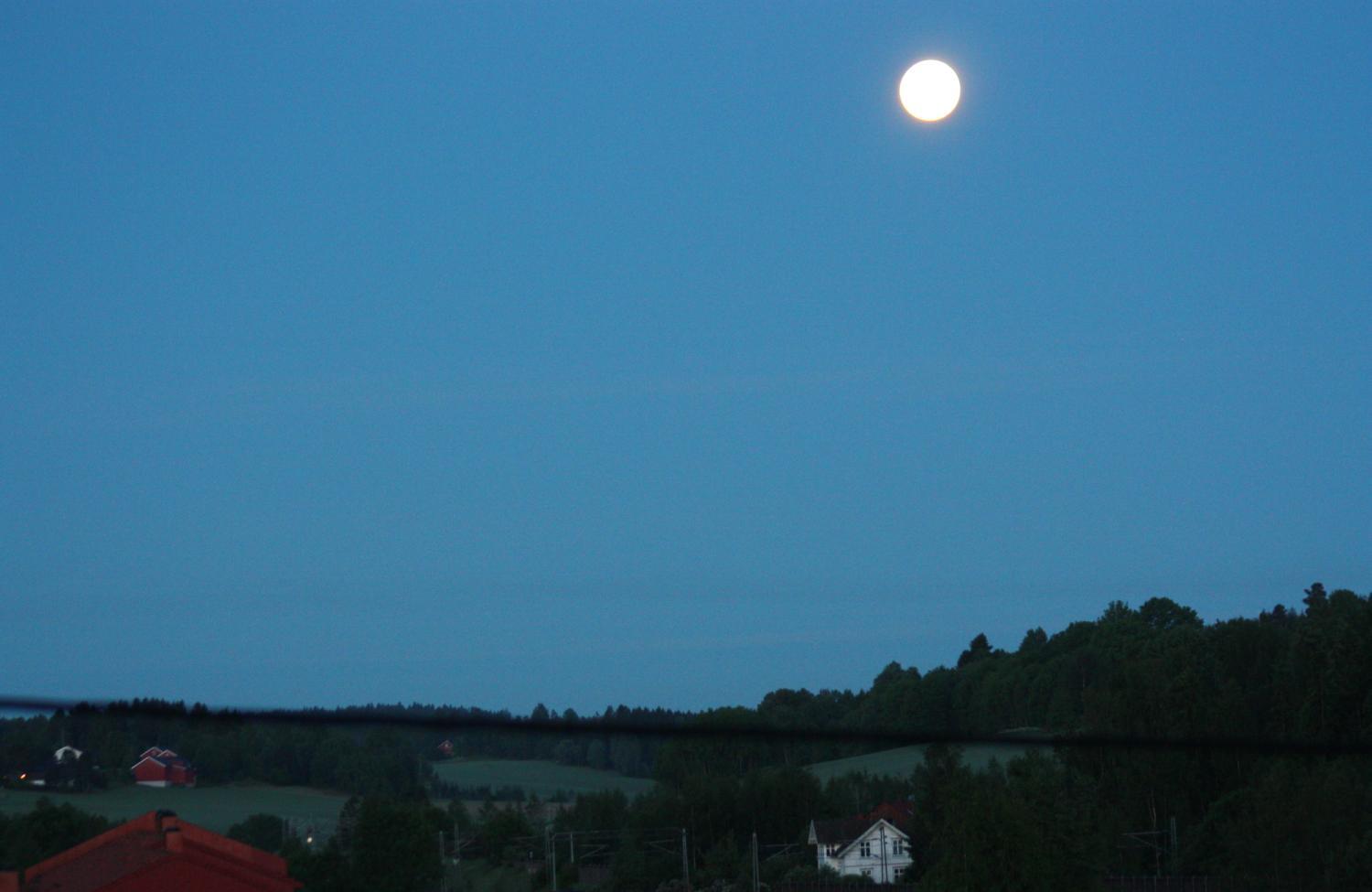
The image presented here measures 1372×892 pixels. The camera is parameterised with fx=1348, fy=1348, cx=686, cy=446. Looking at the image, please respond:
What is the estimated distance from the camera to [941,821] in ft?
116

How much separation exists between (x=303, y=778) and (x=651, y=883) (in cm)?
2083

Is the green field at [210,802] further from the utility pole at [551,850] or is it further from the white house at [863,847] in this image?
the white house at [863,847]

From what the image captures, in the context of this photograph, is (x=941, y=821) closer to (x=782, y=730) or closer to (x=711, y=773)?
(x=711, y=773)

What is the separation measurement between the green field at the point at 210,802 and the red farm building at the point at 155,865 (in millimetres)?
245

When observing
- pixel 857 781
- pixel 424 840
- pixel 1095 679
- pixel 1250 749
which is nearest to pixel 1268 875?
pixel 857 781

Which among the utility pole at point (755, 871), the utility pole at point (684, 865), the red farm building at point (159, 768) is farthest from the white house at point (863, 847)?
the red farm building at point (159, 768)

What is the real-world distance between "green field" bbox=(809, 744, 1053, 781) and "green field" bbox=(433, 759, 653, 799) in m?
11.3

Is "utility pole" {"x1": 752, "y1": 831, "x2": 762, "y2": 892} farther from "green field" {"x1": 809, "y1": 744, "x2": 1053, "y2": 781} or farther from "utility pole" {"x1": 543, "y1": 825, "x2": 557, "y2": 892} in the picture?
"green field" {"x1": 809, "y1": 744, "x2": 1053, "y2": 781}

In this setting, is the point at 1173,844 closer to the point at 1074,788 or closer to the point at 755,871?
the point at 1074,788

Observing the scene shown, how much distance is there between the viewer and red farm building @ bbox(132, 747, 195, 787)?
293 inches

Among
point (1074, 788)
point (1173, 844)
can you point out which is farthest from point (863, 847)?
point (1173, 844)

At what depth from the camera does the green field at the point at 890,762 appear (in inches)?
1526

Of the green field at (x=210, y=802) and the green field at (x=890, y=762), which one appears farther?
the green field at (x=890, y=762)

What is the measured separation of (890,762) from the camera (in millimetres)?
42875
